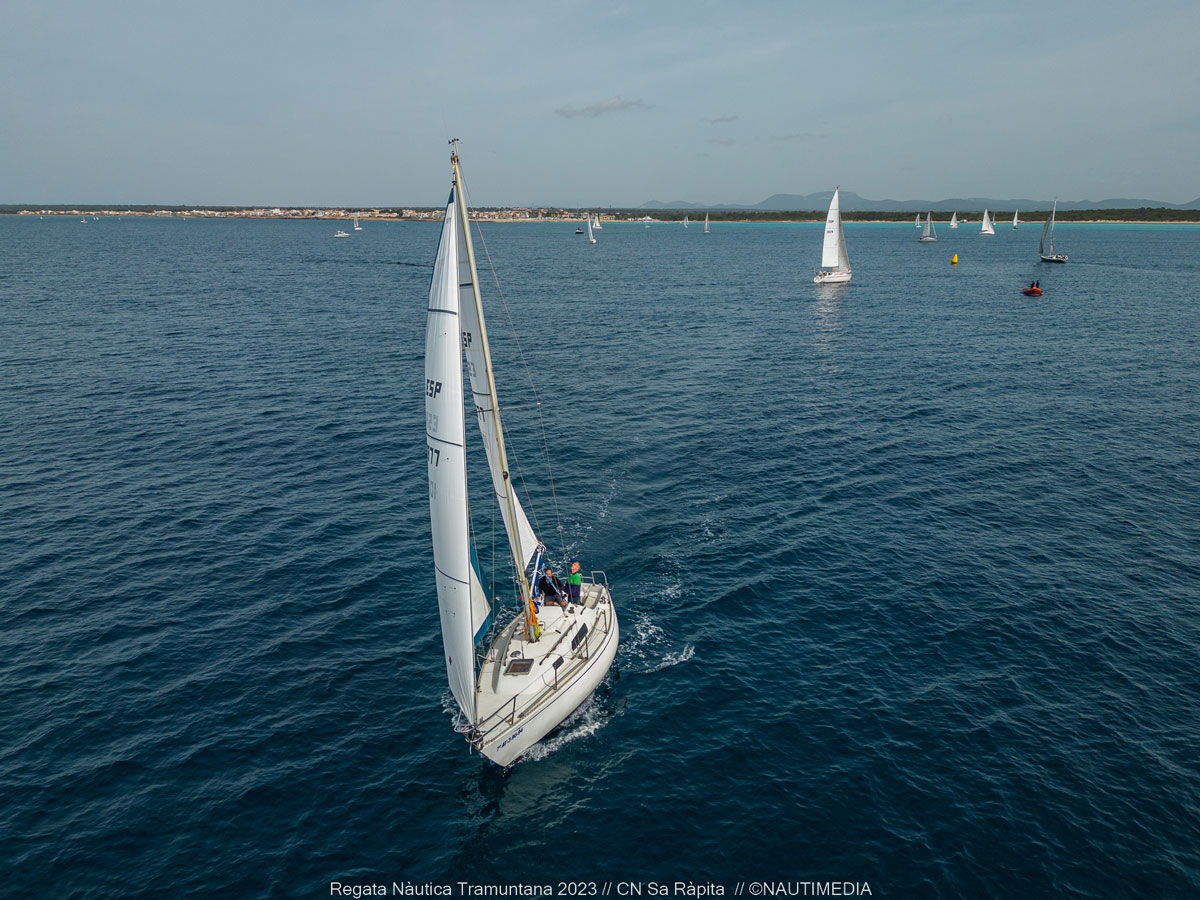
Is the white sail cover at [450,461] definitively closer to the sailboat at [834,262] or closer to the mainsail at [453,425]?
Answer: the mainsail at [453,425]

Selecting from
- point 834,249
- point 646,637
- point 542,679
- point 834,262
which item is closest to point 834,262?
point 834,262

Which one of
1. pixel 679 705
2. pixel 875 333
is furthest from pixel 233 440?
pixel 875 333

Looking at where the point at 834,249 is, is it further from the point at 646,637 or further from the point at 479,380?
the point at 479,380

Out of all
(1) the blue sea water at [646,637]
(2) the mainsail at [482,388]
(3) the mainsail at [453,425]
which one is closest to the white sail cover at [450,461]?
(3) the mainsail at [453,425]

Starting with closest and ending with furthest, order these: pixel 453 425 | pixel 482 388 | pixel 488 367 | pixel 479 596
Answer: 1. pixel 453 425
2. pixel 488 367
3. pixel 482 388
4. pixel 479 596

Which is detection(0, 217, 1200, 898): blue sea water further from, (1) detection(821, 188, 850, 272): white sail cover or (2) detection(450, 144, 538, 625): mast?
(1) detection(821, 188, 850, 272): white sail cover

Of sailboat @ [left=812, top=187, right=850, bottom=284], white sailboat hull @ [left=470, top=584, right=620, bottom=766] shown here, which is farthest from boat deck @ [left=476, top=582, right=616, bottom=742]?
sailboat @ [left=812, top=187, right=850, bottom=284]

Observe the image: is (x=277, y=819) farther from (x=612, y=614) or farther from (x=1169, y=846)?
(x=1169, y=846)
